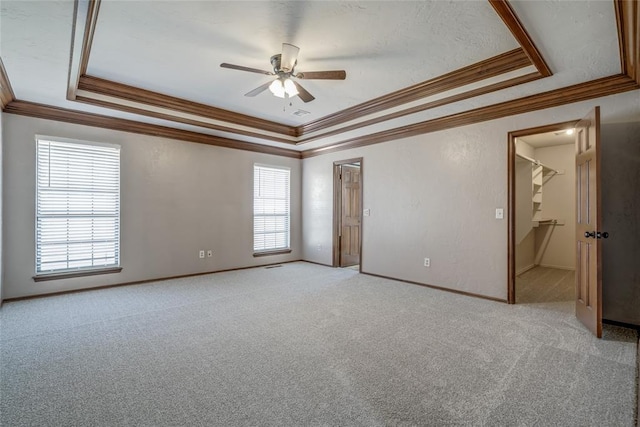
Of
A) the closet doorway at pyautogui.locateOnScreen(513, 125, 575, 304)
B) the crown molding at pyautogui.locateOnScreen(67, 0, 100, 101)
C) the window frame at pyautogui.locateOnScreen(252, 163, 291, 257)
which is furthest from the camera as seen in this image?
the window frame at pyautogui.locateOnScreen(252, 163, 291, 257)

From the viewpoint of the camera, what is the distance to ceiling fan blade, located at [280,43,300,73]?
265 centimetres

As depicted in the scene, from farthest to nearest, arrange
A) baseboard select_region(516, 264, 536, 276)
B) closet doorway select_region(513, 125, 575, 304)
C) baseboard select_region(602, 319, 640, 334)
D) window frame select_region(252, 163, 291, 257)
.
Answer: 1. window frame select_region(252, 163, 291, 257)
2. baseboard select_region(516, 264, 536, 276)
3. closet doorway select_region(513, 125, 575, 304)
4. baseboard select_region(602, 319, 640, 334)

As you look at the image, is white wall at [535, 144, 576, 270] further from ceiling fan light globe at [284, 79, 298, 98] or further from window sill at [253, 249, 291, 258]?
ceiling fan light globe at [284, 79, 298, 98]

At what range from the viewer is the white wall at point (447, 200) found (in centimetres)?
386

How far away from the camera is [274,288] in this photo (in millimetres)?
4484

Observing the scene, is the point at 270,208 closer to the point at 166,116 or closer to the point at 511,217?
the point at 166,116

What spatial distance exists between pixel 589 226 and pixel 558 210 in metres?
4.18

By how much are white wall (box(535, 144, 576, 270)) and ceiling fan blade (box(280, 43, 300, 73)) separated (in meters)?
6.06

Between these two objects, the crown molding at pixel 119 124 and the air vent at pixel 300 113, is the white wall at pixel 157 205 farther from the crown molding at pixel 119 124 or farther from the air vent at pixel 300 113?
the air vent at pixel 300 113

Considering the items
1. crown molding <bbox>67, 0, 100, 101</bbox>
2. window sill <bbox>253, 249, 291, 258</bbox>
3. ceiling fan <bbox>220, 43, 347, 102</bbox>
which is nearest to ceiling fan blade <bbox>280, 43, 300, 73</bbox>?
ceiling fan <bbox>220, 43, 347, 102</bbox>

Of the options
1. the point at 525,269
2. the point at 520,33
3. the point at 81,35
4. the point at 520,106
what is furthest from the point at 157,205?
the point at 525,269

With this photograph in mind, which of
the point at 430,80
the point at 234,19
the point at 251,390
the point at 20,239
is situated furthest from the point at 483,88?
the point at 20,239

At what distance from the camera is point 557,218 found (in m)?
6.36

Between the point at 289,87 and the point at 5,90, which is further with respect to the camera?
the point at 5,90
